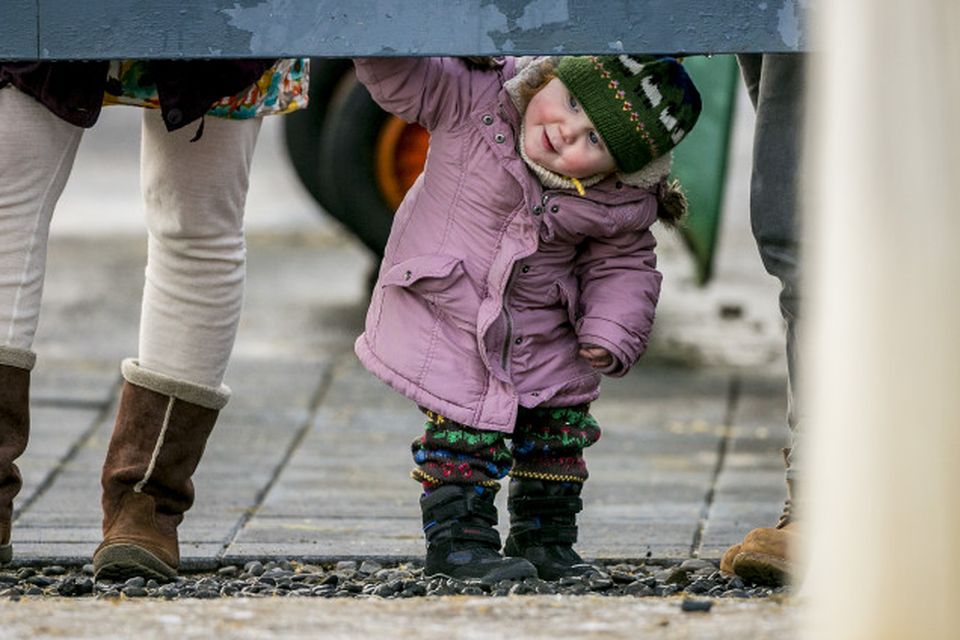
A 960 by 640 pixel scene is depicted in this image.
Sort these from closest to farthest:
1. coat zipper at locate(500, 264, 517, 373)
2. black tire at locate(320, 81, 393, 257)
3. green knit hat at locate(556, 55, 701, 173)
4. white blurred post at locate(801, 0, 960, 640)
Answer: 1. white blurred post at locate(801, 0, 960, 640)
2. green knit hat at locate(556, 55, 701, 173)
3. coat zipper at locate(500, 264, 517, 373)
4. black tire at locate(320, 81, 393, 257)

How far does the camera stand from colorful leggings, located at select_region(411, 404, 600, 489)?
3.61 meters

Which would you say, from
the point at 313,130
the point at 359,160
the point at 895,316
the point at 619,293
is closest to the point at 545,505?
the point at 619,293

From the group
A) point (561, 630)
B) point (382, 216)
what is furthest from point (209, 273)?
point (382, 216)

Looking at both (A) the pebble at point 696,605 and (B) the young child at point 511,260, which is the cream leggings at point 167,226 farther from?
(A) the pebble at point 696,605

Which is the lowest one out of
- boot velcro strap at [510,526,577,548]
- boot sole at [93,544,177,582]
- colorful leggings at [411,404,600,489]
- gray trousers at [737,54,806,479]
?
boot sole at [93,544,177,582]

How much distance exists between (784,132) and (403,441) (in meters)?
2.03

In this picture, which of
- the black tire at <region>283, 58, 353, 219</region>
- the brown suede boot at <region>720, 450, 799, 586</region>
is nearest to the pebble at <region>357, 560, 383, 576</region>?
the brown suede boot at <region>720, 450, 799, 586</region>

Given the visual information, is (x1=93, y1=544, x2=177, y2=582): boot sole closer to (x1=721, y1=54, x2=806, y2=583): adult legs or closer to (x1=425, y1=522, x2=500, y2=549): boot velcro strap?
(x1=425, y1=522, x2=500, y2=549): boot velcro strap

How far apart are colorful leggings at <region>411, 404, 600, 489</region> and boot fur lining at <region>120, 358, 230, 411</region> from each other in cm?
42

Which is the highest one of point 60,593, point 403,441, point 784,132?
point 784,132

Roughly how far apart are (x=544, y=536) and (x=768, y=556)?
400mm

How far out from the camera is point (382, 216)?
22.9 ft

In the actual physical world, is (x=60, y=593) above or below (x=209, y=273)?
below

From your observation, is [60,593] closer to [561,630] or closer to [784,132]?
[561,630]
